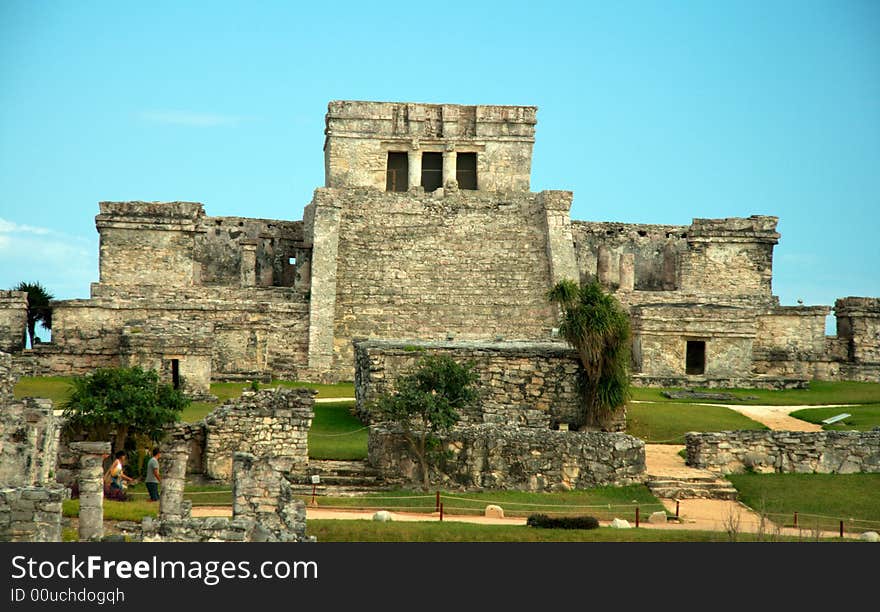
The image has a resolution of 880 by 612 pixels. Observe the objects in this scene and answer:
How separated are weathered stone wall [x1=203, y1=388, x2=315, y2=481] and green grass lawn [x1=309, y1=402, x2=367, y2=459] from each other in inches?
38.4

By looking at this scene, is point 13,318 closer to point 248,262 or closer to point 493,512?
point 248,262

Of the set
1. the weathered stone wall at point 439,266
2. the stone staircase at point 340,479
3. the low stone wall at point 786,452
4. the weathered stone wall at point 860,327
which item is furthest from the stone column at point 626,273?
the stone staircase at point 340,479

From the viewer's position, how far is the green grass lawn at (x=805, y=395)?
31.7m

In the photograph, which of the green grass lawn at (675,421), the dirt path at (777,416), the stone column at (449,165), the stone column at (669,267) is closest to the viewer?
the green grass lawn at (675,421)

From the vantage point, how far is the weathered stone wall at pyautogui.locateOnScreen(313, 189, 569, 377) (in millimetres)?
35469

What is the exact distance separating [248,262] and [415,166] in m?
5.85

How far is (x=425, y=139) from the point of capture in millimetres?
44062

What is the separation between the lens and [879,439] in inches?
957

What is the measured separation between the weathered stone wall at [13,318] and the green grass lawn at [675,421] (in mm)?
15719

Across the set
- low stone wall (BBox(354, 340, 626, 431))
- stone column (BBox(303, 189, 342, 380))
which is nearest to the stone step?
low stone wall (BBox(354, 340, 626, 431))

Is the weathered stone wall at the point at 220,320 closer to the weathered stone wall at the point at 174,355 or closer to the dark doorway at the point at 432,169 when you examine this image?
the weathered stone wall at the point at 174,355

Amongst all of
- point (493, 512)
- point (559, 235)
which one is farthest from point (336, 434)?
point (559, 235)
